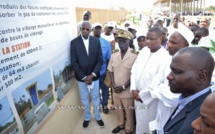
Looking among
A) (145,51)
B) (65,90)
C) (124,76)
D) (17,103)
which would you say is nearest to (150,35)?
(145,51)

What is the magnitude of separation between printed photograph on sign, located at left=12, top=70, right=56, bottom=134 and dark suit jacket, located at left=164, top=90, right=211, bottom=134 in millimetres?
1474

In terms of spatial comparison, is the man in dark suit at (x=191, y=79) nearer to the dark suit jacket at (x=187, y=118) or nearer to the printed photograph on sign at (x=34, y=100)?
the dark suit jacket at (x=187, y=118)

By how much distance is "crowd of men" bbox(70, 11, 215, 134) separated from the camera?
3.97ft

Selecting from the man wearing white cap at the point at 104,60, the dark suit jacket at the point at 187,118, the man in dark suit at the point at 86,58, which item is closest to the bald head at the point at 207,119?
the dark suit jacket at the point at 187,118

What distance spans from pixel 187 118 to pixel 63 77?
216 cm

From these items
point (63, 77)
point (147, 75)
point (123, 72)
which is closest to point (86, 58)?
point (63, 77)

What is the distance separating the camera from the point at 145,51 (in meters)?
2.65

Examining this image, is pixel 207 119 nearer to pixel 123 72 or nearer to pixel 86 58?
pixel 123 72

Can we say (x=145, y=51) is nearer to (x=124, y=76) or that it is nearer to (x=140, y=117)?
(x=124, y=76)

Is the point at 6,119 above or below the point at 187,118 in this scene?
below

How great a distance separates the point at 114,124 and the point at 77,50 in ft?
5.60

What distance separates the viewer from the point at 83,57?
3.05 m

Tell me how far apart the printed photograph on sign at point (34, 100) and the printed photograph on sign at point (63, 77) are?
0.67 feet

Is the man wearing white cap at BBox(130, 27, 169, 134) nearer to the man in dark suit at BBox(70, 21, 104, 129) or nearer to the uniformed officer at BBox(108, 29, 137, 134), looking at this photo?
the uniformed officer at BBox(108, 29, 137, 134)
